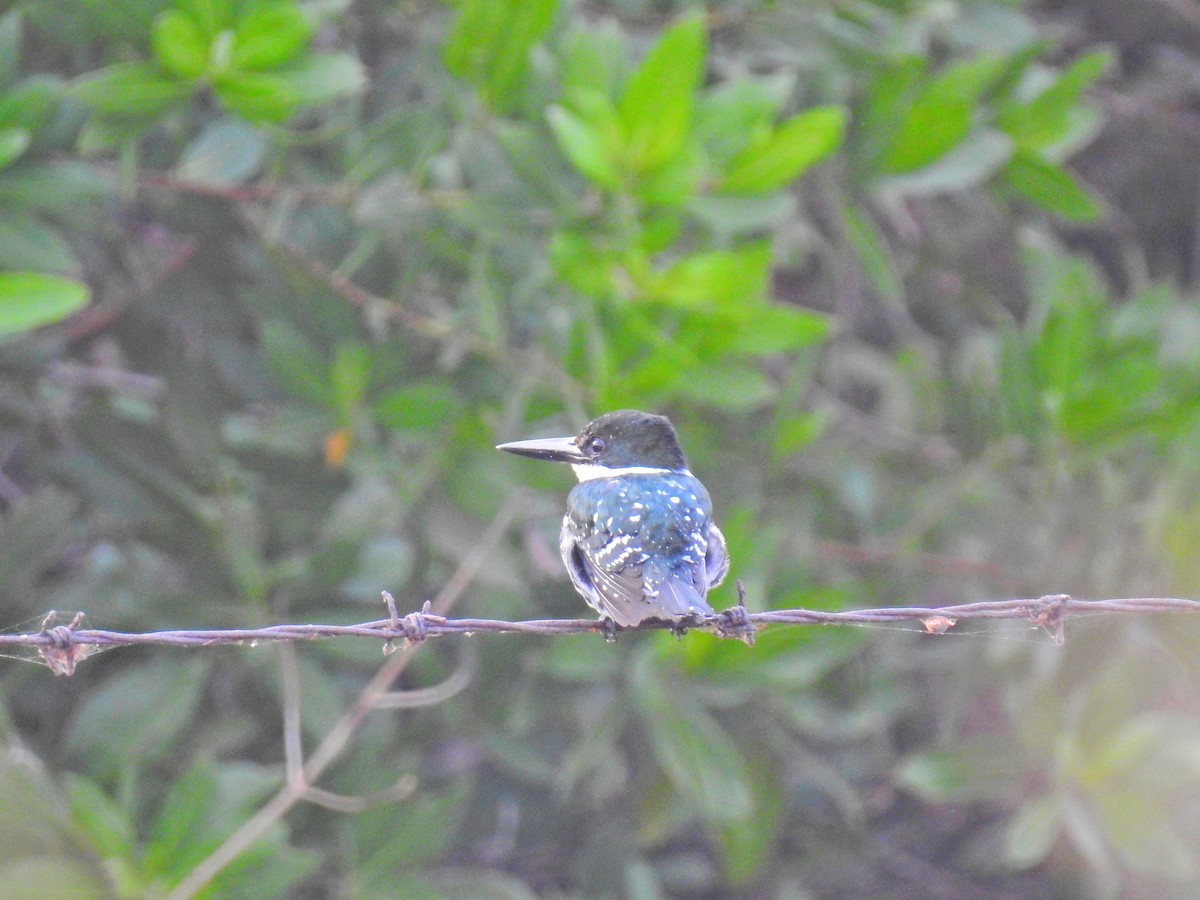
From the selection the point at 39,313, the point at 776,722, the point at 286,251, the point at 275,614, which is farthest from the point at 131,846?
the point at 776,722

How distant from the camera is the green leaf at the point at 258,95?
149 inches

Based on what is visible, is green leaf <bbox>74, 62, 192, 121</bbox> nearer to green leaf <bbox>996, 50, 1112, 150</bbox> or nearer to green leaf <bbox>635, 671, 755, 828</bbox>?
green leaf <bbox>635, 671, 755, 828</bbox>

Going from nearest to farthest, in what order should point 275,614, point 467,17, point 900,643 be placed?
point 467,17
point 275,614
point 900,643

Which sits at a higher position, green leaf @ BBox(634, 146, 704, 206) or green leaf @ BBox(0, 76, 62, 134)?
green leaf @ BBox(0, 76, 62, 134)

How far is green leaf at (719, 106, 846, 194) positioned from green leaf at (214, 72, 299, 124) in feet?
3.80

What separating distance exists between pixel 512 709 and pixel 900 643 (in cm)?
172

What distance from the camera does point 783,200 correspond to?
4.21 meters

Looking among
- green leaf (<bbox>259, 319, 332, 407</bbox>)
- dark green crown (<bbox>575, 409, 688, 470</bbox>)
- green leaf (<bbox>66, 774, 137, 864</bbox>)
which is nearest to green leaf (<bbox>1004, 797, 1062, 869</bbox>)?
dark green crown (<bbox>575, 409, 688, 470</bbox>)

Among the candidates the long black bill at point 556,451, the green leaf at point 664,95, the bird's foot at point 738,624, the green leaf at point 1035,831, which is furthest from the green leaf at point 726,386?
the green leaf at point 1035,831

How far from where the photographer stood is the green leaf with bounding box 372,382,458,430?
14.2 ft

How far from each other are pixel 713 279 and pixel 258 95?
3.98 feet

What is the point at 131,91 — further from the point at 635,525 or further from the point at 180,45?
the point at 635,525

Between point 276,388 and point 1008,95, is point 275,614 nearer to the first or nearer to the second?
point 276,388

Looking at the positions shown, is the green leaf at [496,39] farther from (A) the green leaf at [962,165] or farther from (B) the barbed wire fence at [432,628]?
(B) the barbed wire fence at [432,628]
